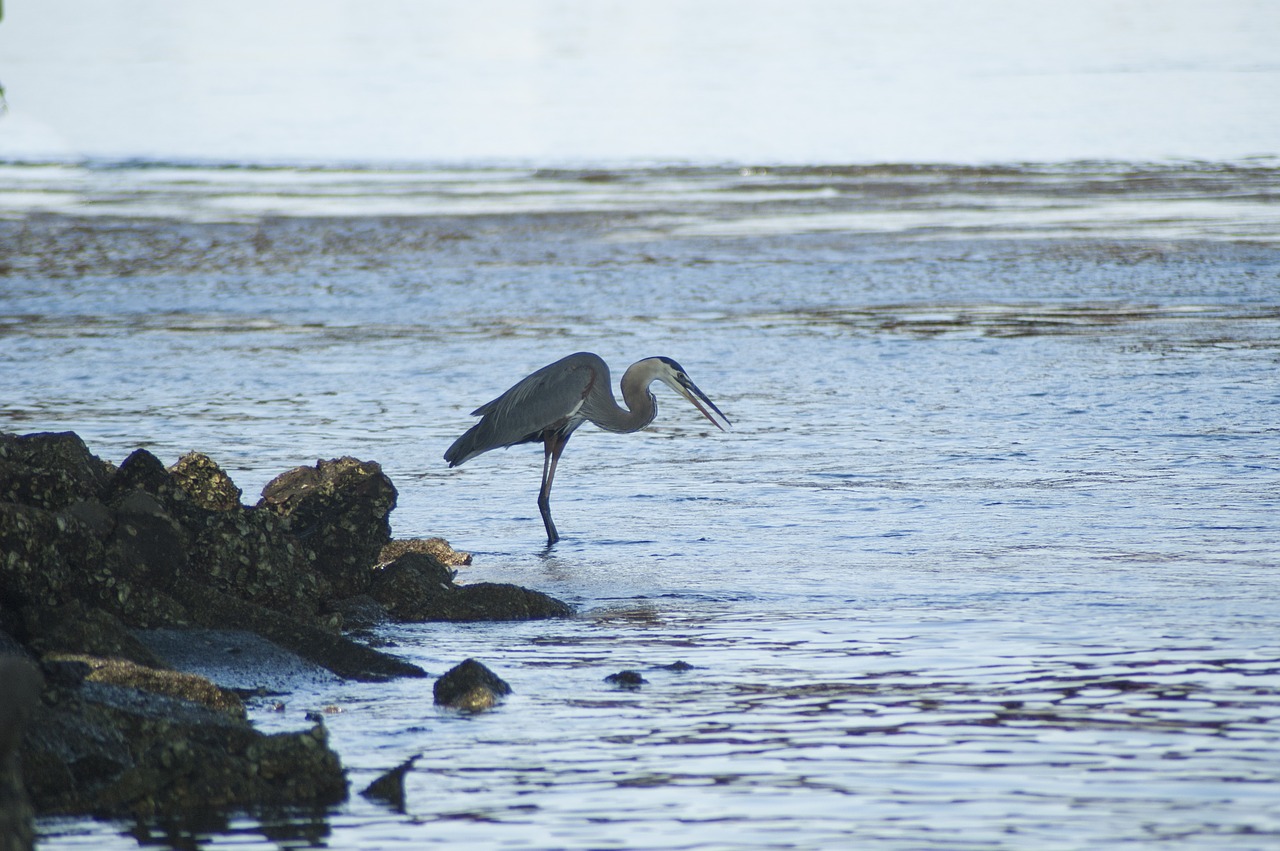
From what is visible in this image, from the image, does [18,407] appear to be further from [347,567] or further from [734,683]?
[734,683]

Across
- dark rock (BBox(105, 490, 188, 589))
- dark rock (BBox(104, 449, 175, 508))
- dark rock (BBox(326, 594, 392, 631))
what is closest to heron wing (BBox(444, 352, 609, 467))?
dark rock (BBox(326, 594, 392, 631))

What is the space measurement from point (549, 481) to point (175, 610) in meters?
3.67

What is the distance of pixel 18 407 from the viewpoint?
15.4 metres

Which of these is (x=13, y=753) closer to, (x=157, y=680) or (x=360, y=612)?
(x=157, y=680)

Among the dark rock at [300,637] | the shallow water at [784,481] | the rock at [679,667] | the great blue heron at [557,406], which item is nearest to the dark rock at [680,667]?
the rock at [679,667]

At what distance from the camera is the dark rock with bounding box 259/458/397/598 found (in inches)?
338

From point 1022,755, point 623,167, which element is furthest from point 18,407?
point 623,167

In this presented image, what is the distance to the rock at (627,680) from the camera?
281 inches

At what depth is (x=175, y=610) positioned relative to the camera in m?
7.56

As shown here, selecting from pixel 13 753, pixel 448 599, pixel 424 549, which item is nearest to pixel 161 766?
pixel 13 753

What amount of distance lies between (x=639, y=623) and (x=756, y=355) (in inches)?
375

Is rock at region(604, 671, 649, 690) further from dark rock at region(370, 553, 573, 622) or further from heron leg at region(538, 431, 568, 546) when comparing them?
heron leg at region(538, 431, 568, 546)

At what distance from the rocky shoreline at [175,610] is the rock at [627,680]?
817 millimetres

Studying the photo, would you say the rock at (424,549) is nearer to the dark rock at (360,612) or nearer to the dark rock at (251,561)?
the dark rock at (360,612)
